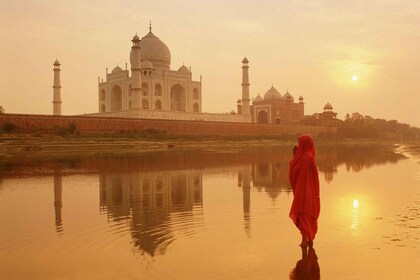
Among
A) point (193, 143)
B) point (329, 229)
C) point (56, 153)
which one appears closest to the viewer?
point (329, 229)

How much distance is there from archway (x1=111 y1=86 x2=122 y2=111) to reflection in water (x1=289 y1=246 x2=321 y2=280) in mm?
36657

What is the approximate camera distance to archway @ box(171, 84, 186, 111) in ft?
131

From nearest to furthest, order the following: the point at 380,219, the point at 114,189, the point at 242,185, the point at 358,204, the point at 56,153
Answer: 1. the point at 380,219
2. the point at 358,204
3. the point at 114,189
4. the point at 242,185
5. the point at 56,153

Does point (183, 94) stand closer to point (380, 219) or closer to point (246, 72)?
point (246, 72)

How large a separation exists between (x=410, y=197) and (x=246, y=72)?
1324 inches

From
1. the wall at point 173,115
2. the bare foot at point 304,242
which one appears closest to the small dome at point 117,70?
the wall at point 173,115

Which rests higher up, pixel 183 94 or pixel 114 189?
pixel 183 94

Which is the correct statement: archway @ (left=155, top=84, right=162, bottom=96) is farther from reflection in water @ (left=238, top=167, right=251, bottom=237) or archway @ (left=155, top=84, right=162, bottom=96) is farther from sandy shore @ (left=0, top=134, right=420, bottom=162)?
reflection in water @ (left=238, top=167, right=251, bottom=237)

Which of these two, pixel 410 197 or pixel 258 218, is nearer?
pixel 258 218

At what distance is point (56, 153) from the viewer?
19.8m

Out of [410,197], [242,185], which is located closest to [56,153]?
[242,185]

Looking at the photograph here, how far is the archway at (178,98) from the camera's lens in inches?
1576

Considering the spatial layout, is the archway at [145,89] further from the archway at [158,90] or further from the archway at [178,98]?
the archway at [178,98]

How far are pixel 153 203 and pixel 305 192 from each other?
10.4 ft
